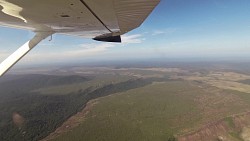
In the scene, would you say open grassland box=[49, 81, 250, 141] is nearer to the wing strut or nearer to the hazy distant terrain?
the hazy distant terrain

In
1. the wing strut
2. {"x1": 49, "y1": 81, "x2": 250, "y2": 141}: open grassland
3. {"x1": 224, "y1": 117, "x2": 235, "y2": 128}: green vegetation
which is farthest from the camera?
{"x1": 224, "y1": 117, "x2": 235, "y2": 128}: green vegetation

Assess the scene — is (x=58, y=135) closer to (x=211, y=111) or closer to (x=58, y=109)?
(x=58, y=109)

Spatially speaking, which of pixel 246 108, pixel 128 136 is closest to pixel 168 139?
pixel 128 136

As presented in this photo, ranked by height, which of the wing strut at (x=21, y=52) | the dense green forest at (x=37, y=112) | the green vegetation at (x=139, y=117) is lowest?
the dense green forest at (x=37, y=112)

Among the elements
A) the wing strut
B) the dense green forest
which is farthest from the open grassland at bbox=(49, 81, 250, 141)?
the wing strut

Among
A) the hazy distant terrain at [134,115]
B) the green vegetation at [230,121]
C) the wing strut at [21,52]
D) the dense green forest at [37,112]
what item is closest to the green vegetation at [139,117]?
the hazy distant terrain at [134,115]

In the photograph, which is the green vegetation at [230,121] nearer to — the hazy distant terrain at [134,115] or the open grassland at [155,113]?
the hazy distant terrain at [134,115]
